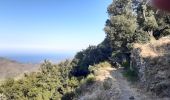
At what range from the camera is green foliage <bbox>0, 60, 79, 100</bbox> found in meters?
63.1

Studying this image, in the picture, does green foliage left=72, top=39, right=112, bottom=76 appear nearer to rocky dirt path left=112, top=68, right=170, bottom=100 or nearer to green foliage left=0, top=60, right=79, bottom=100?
green foliage left=0, top=60, right=79, bottom=100

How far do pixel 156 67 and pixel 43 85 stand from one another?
35.4 m

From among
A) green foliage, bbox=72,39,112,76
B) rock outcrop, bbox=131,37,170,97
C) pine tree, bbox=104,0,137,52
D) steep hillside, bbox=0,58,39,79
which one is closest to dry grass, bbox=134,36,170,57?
rock outcrop, bbox=131,37,170,97

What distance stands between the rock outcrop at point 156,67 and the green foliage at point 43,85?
898 inches

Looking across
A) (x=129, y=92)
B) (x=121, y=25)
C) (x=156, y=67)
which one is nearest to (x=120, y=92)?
(x=129, y=92)

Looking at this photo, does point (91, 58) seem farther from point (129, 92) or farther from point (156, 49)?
point (129, 92)

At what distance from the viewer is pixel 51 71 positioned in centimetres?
7475

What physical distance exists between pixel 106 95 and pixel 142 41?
2294 cm

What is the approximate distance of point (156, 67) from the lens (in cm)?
3419

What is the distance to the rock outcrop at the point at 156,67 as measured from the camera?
1141 inches

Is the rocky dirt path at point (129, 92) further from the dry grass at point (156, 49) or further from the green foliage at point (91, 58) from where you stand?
the green foliage at point (91, 58)

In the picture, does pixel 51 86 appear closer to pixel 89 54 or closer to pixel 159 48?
pixel 89 54

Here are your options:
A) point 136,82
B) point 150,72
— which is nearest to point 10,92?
point 136,82

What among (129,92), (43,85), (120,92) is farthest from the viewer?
(43,85)
